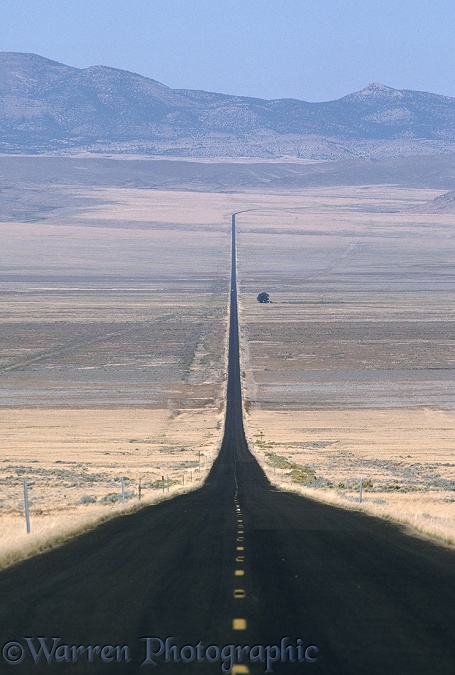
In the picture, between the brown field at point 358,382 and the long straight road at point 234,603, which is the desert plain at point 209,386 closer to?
the brown field at point 358,382

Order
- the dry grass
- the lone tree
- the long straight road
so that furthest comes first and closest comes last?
the lone tree → the dry grass → the long straight road

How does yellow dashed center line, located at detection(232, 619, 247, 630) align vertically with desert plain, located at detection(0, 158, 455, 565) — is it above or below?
above

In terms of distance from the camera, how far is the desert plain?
31.3 metres

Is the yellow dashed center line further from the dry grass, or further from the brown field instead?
the brown field

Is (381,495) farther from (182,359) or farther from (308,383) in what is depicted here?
(182,359)

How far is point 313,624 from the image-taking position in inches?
350

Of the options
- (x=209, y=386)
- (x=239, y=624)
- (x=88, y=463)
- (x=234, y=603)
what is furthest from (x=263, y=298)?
(x=239, y=624)

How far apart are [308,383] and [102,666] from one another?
64.4 m

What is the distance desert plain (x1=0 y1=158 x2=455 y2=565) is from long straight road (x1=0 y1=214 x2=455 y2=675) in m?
1.47

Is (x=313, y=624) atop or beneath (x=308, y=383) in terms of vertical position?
atop

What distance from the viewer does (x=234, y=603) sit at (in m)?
9.82

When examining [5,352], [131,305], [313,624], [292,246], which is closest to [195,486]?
[313,624]

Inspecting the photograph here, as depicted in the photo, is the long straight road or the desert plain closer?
the long straight road

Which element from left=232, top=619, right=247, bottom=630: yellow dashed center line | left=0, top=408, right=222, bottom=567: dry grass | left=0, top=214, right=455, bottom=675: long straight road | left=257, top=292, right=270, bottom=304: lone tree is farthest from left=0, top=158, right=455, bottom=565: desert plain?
left=232, top=619, right=247, bottom=630: yellow dashed center line
